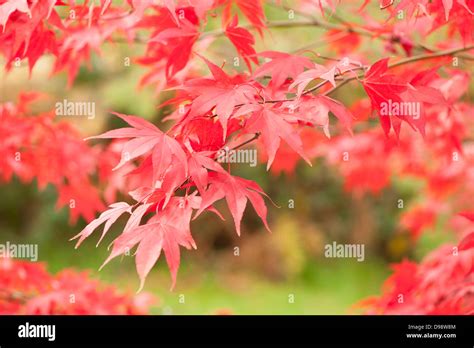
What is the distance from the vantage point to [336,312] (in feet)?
17.0

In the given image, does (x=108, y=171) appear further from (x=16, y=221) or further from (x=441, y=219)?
(x=16, y=221)

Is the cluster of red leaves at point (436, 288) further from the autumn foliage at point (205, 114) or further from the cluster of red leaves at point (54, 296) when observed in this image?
the cluster of red leaves at point (54, 296)

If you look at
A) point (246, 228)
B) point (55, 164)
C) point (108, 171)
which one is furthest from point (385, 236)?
point (55, 164)

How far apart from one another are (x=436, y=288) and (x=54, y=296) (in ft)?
3.56

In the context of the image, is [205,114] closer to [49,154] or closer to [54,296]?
[54,296]

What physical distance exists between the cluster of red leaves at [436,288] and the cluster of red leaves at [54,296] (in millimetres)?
781

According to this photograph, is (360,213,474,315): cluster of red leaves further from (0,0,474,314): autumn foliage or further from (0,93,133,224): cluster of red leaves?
(0,93,133,224): cluster of red leaves

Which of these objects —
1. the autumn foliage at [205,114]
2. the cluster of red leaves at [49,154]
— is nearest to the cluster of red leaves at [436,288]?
the autumn foliage at [205,114]

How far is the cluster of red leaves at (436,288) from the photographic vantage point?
1680 millimetres

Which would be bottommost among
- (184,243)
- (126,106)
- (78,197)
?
(184,243)

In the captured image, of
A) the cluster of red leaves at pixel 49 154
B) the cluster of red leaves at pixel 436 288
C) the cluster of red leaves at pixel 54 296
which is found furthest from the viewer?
the cluster of red leaves at pixel 49 154

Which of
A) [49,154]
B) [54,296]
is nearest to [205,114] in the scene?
[54,296]

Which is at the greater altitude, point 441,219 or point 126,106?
point 126,106
